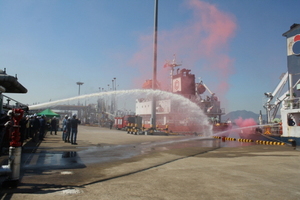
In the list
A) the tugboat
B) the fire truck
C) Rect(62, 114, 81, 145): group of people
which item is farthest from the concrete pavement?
the fire truck

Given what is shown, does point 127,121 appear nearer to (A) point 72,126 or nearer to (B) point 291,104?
(A) point 72,126

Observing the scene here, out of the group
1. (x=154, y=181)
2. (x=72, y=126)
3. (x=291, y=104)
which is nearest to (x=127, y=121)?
(x=72, y=126)

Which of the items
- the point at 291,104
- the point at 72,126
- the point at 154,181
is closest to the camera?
the point at 154,181

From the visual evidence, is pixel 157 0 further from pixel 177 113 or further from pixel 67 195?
pixel 67 195

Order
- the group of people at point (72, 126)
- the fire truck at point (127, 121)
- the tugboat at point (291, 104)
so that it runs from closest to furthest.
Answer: the group of people at point (72, 126) < the tugboat at point (291, 104) < the fire truck at point (127, 121)

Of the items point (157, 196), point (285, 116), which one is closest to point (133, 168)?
point (157, 196)

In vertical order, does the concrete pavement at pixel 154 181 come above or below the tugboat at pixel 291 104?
below

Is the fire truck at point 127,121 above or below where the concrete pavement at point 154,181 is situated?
above

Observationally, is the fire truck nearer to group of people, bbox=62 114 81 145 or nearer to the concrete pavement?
group of people, bbox=62 114 81 145

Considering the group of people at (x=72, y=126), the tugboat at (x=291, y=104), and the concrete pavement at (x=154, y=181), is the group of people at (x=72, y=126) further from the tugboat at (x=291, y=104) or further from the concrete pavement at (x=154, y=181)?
the tugboat at (x=291, y=104)

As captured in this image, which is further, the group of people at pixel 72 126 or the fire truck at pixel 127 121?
the fire truck at pixel 127 121

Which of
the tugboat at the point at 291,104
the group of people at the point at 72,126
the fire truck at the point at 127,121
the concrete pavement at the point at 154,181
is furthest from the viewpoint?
the fire truck at the point at 127,121

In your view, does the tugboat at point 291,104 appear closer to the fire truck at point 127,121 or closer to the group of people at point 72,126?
the group of people at point 72,126

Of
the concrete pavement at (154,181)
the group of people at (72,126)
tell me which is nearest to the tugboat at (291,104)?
the concrete pavement at (154,181)
